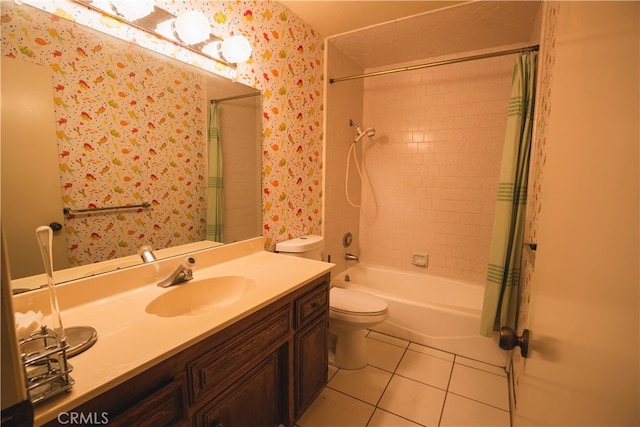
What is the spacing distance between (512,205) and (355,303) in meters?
1.21

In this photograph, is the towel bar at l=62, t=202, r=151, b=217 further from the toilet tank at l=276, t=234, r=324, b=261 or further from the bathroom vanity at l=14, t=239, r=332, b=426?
the toilet tank at l=276, t=234, r=324, b=261

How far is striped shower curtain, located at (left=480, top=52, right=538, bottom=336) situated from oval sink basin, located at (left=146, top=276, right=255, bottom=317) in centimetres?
160

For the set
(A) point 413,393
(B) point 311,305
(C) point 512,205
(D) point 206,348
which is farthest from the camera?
(C) point 512,205

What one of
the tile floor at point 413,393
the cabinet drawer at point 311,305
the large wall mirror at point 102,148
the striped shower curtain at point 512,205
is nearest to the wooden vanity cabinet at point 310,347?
the cabinet drawer at point 311,305

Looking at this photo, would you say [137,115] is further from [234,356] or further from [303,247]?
[303,247]

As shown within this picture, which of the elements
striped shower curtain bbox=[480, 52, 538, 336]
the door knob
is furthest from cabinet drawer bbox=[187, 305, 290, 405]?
striped shower curtain bbox=[480, 52, 538, 336]

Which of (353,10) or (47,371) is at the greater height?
(353,10)

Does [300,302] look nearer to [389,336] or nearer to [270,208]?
[270,208]

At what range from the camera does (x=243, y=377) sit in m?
1.09

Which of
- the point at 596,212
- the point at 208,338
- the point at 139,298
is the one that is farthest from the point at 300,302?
the point at 596,212

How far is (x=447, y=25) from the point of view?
2092 mm

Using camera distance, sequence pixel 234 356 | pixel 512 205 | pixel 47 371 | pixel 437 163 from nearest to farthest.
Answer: pixel 47 371
pixel 234 356
pixel 512 205
pixel 437 163

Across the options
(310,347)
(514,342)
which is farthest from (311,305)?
(514,342)

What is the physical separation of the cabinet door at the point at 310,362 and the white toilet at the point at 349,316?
0.32 m
